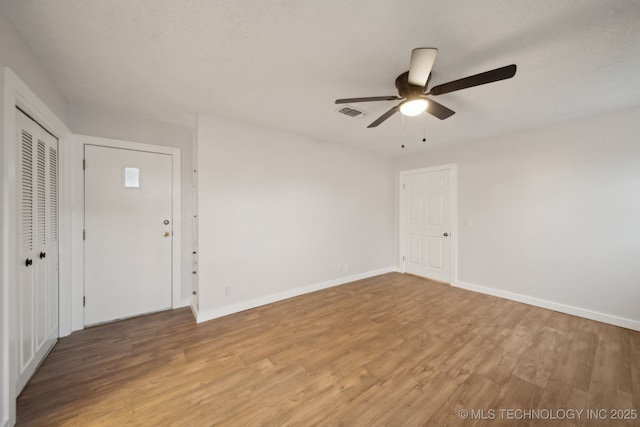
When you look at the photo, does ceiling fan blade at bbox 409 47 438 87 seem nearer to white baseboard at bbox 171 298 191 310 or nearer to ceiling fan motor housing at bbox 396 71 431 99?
ceiling fan motor housing at bbox 396 71 431 99

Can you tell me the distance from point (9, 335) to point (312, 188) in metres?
3.19

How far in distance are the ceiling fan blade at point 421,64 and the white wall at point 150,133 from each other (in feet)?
9.60

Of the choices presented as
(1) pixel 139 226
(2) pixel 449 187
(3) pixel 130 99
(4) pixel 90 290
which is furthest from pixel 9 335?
(2) pixel 449 187

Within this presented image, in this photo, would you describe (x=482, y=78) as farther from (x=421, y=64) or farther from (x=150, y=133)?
(x=150, y=133)

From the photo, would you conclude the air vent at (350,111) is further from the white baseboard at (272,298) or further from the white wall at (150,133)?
the white baseboard at (272,298)

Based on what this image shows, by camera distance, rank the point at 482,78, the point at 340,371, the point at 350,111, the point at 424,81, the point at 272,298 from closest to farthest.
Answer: the point at 482,78 → the point at 424,81 → the point at 340,371 → the point at 350,111 → the point at 272,298

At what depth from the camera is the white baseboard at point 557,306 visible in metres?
2.55

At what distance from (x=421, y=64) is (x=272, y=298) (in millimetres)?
3177

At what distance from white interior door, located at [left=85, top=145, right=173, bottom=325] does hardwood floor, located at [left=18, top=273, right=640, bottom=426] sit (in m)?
0.26

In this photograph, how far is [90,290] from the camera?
2545 millimetres

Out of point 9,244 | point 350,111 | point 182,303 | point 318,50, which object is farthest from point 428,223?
point 9,244

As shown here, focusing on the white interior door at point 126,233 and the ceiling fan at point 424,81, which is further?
the white interior door at point 126,233

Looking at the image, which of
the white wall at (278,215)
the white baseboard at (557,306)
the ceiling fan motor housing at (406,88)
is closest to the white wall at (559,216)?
the white baseboard at (557,306)

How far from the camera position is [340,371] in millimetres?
1852
